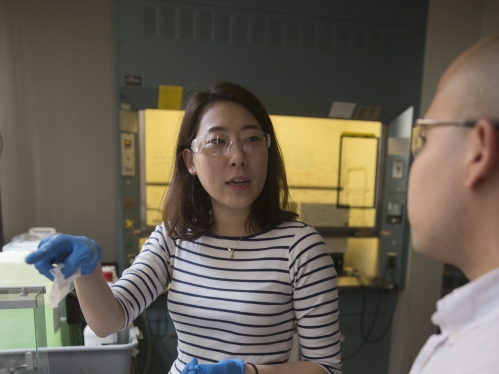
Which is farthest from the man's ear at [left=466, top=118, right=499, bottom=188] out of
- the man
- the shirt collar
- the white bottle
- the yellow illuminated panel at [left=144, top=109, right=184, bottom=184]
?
the yellow illuminated panel at [left=144, top=109, right=184, bottom=184]

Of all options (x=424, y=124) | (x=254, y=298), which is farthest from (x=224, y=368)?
(x=424, y=124)

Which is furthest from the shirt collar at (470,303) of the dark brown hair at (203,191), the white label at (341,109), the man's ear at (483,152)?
the white label at (341,109)

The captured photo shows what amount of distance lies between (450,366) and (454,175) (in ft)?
0.79

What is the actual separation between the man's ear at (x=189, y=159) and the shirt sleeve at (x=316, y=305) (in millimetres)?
405

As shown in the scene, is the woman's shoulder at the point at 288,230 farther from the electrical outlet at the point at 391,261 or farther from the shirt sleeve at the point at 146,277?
the electrical outlet at the point at 391,261

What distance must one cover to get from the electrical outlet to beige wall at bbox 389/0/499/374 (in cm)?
9

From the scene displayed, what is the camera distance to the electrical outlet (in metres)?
2.03

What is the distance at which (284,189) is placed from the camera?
1071mm

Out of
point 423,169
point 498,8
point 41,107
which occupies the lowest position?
point 423,169

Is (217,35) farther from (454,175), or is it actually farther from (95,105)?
(454,175)

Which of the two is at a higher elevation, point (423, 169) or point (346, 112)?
point (346, 112)

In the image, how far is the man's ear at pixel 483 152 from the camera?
40cm

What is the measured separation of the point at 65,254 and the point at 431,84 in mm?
2022

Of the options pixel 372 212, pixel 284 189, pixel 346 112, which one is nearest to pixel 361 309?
pixel 372 212
